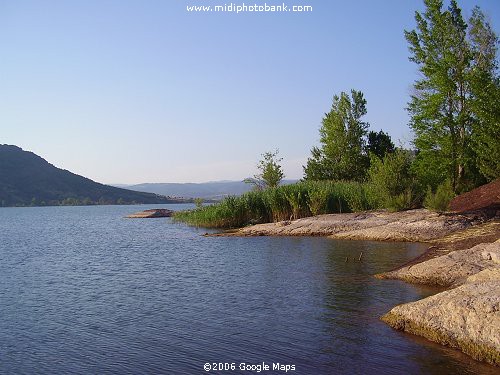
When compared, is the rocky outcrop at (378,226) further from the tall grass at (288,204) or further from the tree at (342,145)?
the tree at (342,145)

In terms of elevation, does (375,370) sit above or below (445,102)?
below

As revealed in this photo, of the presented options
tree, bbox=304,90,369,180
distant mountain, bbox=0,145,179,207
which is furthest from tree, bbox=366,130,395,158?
distant mountain, bbox=0,145,179,207

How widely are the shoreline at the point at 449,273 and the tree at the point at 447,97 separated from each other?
840 cm

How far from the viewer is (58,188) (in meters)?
132

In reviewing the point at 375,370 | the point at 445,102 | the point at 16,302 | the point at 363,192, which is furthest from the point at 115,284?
the point at 445,102

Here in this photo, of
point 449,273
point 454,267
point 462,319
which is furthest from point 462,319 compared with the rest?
point 454,267

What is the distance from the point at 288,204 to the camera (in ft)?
105

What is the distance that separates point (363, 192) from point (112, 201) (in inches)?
4564

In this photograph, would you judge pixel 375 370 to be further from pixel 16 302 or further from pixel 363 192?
pixel 363 192

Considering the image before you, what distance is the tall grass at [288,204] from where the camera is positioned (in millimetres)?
30359

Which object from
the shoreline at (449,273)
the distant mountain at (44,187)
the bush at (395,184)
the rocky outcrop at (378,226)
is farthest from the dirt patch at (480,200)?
the distant mountain at (44,187)

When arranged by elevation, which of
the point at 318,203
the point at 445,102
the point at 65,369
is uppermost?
the point at 445,102

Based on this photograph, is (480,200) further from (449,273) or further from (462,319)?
(462,319)

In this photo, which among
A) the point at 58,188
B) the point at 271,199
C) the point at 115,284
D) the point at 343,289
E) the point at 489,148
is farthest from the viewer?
the point at 58,188
